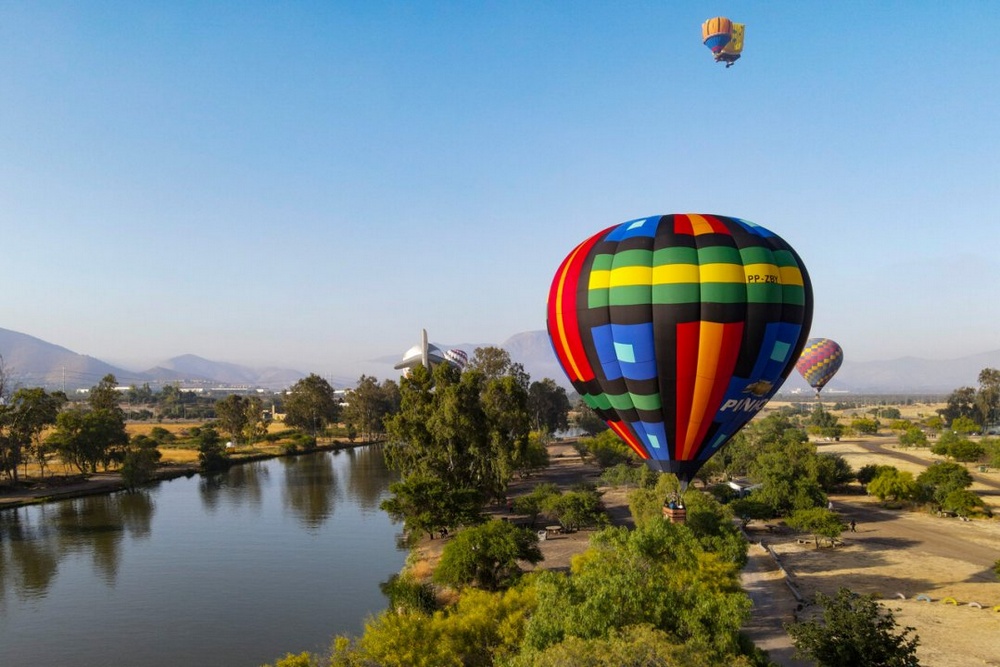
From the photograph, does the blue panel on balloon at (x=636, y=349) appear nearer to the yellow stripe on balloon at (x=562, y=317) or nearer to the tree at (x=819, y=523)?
the yellow stripe on balloon at (x=562, y=317)

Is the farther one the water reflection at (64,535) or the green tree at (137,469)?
the green tree at (137,469)

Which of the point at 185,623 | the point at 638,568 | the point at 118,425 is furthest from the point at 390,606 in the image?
the point at 118,425

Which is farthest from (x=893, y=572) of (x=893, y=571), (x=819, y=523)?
(x=819, y=523)

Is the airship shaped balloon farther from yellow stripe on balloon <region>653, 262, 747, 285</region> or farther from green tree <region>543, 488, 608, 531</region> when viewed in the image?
green tree <region>543, 488, 608, 531</region>

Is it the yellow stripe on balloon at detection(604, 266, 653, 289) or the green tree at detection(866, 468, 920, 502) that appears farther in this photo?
the green tree at detection(866, 468, 920, 502)

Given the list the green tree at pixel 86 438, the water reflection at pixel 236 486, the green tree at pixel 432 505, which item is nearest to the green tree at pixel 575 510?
the green tree at pixel 432 505

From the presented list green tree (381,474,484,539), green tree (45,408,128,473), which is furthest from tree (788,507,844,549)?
green tree (45,408,128,473)
